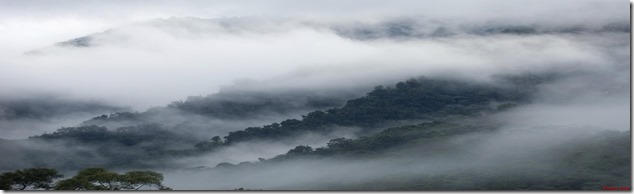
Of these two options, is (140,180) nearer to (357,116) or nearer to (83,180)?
(83,180)

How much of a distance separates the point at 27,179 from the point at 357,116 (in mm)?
22000

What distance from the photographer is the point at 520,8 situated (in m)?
40.9

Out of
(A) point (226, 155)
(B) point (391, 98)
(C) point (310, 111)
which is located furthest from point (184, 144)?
(B) point (391, 98)

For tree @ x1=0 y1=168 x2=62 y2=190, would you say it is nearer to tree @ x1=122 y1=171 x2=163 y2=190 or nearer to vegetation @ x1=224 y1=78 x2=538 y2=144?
tree @ x1=122 y1=171 x2=163 y2=190

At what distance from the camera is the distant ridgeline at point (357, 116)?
41812mm

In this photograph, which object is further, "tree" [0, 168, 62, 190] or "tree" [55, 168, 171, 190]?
"tree" [0, 168, 62, 190]

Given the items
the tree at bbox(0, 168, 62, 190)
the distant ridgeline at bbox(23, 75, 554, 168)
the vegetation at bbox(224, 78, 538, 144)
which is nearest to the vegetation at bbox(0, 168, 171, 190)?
the tree at bbox(0, 168, 62, 190)

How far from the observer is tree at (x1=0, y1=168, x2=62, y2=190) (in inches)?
1120

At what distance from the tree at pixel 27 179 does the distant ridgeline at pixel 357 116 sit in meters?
8.03

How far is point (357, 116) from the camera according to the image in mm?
46875

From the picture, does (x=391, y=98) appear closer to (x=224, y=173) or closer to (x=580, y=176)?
(x=224, y=173)

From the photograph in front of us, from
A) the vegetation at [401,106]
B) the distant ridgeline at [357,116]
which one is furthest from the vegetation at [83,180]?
the vegetation at [401,106]

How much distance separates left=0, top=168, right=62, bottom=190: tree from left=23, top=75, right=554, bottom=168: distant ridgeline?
803 centimetres

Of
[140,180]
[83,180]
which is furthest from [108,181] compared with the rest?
[140,180]
